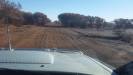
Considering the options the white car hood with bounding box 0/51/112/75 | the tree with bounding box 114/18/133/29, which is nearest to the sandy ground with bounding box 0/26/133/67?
the white car hood with bounding box 0/51/112/75

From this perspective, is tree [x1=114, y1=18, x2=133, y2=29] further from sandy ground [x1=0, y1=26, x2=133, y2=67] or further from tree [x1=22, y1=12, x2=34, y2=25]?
sandy ground [x1=0, y1=26, x2=133, y2=67]

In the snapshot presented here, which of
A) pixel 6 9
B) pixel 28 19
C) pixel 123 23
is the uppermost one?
pixel 6 9

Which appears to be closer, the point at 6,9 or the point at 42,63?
the point at 42,63

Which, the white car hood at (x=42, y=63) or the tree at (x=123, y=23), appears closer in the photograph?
the white car hood at (x=42, y=63)

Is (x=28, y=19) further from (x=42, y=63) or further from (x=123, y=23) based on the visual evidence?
(x=42, y=63)

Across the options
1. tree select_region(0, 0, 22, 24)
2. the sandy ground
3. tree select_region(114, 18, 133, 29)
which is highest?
tree select_region(0, 0, 22, 24)

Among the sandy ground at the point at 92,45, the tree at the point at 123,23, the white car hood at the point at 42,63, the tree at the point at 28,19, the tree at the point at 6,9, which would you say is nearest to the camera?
the white car hood at the point at 42,63

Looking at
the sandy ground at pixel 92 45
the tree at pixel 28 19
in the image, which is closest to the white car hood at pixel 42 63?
the sandy ground at pixel 92 45

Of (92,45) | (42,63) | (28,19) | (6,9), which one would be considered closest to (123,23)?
(28,19)

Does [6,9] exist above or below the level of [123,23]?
above

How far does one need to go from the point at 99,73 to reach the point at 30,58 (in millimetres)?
649

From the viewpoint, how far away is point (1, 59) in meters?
3.30

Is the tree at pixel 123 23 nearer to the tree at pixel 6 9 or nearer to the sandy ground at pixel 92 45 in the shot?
the tree at pixel 6 9

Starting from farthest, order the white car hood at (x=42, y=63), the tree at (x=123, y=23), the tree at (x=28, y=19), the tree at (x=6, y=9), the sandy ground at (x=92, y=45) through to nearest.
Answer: the tree at (x=28, y=19), the tree at (x=123, y=23), the tree at (x=6, y=9), the sandy ground at (x=92, y=45), the white car hood at (x=42, y=63)
